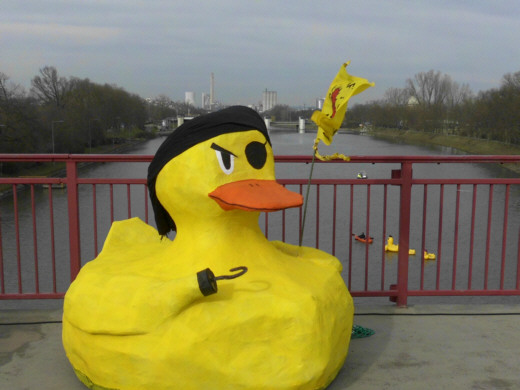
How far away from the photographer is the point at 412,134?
85312mm

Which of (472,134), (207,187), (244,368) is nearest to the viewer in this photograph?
(244,368)

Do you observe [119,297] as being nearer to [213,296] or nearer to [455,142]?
[213,296]

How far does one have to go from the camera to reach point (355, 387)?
9.69ft

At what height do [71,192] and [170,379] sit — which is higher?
[71,192]

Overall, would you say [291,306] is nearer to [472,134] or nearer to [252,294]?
[252,294]

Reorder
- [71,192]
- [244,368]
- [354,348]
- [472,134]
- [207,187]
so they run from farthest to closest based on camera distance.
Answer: [472,134], [71,192], [354,348], [207,187], [244,368]

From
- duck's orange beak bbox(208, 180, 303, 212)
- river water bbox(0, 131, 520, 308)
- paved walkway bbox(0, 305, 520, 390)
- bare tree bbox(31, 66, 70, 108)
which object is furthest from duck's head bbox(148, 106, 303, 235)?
bare tree bbox(31, 66, 70, 108)

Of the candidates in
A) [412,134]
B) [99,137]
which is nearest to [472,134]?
[412,134]

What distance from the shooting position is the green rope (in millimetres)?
3617

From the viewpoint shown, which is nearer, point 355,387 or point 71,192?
point 355,387

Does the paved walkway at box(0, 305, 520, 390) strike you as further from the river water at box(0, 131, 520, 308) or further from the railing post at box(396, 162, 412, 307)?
the river water at box(0, 131, 520, 308)

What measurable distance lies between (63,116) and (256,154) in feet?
203

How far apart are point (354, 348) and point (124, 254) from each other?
1.49 m

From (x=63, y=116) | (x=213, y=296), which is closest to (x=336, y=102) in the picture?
(x=213, y=296)
